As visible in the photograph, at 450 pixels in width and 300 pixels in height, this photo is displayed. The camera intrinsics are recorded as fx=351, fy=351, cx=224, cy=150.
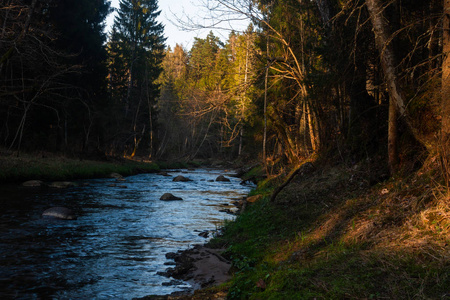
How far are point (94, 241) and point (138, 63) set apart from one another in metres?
37.7

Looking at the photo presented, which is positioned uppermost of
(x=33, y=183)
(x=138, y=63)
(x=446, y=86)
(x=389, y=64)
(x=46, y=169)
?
(x=138, y=63)

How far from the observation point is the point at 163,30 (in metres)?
49.9

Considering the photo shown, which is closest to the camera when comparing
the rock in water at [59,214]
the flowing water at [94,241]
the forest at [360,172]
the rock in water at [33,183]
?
the forest at [360,172]

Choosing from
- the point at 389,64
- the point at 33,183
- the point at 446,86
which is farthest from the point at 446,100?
the point at 33,183

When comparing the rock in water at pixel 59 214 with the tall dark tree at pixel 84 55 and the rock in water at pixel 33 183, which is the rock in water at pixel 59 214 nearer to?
the rock in water at pixel 33 183

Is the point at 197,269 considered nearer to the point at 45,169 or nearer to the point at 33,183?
the point at 33,183

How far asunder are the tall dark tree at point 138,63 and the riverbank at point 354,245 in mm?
32260

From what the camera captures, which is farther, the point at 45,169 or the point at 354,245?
the point at 45,169

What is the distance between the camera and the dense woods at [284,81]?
6.88 metres

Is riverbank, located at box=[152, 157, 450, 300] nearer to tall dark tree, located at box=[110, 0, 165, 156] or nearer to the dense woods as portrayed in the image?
the dense woods

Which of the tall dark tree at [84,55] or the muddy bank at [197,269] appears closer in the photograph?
the muddy bank at [197,269]

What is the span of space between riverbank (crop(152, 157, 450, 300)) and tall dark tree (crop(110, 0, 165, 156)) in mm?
32260

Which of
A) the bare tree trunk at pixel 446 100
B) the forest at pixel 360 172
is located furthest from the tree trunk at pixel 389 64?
the bare tree trunk at pixel 446 100

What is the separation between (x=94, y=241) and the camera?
29.2ft
